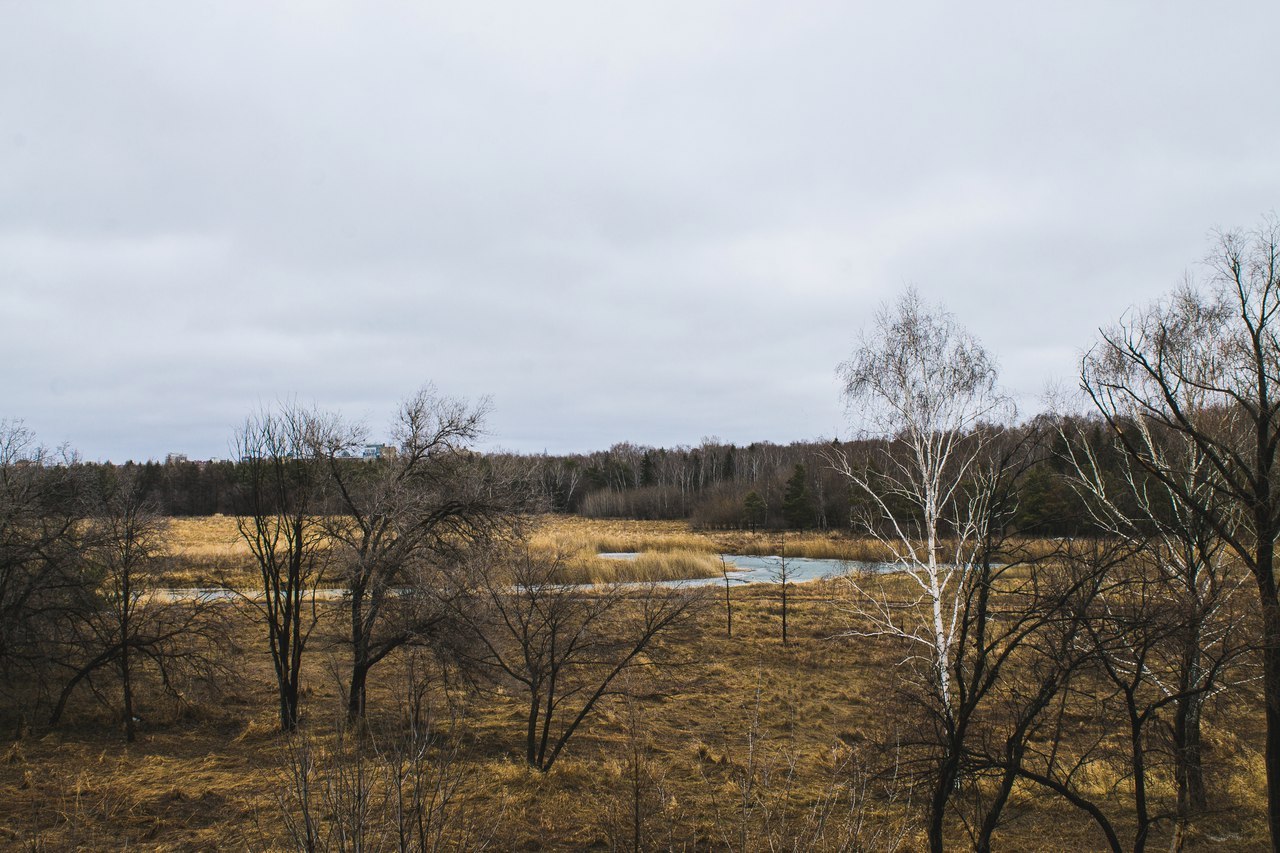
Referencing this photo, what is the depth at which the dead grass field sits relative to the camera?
10.7 m

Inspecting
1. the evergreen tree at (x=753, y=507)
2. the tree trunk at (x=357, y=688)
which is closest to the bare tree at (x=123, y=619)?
the tree trunk at (x=357, y=688)

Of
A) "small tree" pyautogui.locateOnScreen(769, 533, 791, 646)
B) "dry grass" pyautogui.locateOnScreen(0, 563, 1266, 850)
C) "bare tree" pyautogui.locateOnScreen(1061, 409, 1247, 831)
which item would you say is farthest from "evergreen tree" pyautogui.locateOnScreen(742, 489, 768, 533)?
"bare tree" pyautogui.locateOnScreen(1061, 409, 1247, 831)

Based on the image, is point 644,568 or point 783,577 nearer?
point 783,577

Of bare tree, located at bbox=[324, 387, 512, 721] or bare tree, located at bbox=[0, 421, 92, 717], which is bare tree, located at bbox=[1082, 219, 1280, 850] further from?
bare tree, located at bbox=[0, 421, 92, 717]

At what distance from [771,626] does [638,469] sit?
81.8 meters

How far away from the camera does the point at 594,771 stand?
14109 mm

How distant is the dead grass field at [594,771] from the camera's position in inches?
420

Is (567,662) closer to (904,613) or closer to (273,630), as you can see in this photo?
(273,630)

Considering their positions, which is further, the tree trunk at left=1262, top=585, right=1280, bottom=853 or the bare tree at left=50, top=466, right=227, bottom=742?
the bare tree at left=50, top=466, right=227, bottom=742

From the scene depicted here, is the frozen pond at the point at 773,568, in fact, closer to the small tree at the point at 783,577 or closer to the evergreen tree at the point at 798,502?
the small tree at the point at 783,577

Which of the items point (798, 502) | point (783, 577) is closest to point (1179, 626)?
point (783, 577)

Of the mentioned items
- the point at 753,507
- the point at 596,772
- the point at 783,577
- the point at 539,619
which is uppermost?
the point at 753,507

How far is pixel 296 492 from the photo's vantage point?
15625 millimetres

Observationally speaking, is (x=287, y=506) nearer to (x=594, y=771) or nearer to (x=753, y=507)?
(x=594, y=771)
